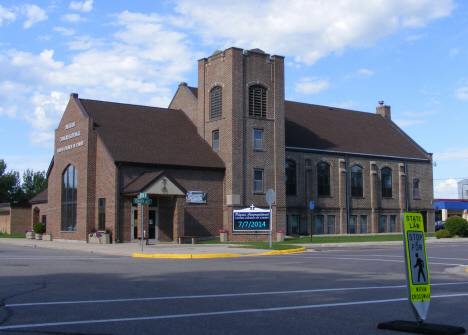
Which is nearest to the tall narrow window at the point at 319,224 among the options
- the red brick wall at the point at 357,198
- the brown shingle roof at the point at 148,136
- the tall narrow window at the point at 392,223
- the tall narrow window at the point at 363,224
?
the red brick wall at the point at 357,198

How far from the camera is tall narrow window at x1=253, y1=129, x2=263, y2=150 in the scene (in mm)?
A: 37203

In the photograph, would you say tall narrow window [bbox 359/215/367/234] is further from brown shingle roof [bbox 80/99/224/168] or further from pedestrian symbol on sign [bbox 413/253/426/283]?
pedestrian symbol on sign [bbox 413/253/426/283]

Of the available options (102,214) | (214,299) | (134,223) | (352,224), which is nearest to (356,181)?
(352,224)

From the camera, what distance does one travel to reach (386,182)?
47844 millimetres

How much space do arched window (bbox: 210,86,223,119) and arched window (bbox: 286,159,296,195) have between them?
7380 millimetres

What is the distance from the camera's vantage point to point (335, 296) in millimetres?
10453

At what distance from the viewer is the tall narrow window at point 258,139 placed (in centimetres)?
3720

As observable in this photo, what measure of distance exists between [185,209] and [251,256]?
13.2 m

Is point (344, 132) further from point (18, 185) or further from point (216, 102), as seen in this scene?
point (18, 185)

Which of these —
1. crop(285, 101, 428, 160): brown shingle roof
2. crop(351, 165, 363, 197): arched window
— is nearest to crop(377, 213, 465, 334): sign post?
crop(285, 101, 428, 160): brown shingle roof

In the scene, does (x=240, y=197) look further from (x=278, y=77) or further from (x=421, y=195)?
(x=421, y=195)

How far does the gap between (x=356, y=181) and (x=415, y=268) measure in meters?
39.4

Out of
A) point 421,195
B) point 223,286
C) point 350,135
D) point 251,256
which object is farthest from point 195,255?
point 421,195

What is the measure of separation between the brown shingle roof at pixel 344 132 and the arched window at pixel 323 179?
5.15ft
